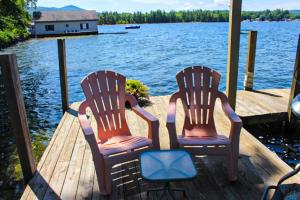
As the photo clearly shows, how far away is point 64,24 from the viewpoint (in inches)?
1700

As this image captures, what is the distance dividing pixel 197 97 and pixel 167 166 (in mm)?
1368

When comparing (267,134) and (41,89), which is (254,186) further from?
(41,89)

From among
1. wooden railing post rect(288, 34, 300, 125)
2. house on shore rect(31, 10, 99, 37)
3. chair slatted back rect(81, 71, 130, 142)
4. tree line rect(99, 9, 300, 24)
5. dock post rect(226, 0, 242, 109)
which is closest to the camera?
chair slatted back rect(81, 71, 130, 142)

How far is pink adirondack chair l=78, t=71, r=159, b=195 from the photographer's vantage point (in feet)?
8.53

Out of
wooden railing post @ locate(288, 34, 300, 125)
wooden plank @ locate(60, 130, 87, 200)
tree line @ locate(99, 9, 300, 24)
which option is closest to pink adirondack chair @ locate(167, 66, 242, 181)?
wooden plank @ locate(60, 130, 87, 200)

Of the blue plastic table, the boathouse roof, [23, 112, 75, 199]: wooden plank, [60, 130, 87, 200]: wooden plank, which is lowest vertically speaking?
[23, 112, 75, 199]: wooden plank

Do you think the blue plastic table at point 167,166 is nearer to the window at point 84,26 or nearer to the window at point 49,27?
the window at point 84,26

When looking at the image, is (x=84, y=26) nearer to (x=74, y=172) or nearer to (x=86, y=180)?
(x=74, y=172)

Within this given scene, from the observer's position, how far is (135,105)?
316cm

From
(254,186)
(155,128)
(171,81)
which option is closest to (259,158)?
(254,186)

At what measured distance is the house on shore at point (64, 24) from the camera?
42.5 metres

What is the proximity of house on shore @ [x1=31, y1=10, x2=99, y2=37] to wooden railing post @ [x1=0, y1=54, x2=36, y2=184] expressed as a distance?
42348 millimetres

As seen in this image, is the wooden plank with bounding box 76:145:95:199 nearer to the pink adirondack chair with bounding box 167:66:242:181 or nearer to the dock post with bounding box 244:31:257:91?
the pink adirondack chair with bounding box 167:66:242:181

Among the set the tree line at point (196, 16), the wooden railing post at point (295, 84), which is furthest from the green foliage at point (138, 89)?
the tree line at point (196, 16)
